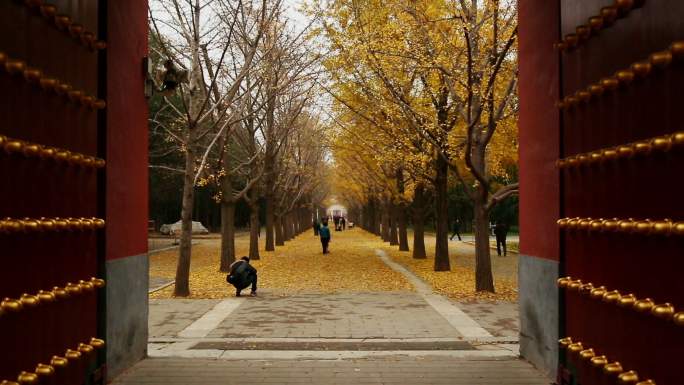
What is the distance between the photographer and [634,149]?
316 centimetres

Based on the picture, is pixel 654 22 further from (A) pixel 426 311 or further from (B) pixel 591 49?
(A) pixel 426 311

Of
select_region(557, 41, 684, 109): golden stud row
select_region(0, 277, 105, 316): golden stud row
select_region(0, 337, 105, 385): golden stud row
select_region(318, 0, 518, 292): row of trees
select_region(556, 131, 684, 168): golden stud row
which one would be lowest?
select_region(0, 337, 105, 385): golden stud row

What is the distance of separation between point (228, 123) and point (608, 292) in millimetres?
13121

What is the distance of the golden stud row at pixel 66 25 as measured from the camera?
3.77 metres

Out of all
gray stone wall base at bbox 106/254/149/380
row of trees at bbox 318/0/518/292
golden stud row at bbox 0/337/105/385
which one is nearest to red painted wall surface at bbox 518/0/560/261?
golden stud row at bbox 0/337/105/385

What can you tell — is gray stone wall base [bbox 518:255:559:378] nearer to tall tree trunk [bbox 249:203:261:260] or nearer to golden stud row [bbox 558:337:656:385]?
golden stud row [bbox 558:337:656:385]

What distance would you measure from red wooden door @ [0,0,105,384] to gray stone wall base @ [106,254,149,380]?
0.55 m

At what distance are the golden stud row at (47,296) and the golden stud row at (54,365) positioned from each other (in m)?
0.36

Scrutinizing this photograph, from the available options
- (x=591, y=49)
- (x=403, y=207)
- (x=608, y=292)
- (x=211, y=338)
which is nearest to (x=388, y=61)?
(x=211, y=338)

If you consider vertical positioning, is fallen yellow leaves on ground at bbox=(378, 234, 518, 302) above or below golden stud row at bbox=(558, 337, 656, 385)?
below

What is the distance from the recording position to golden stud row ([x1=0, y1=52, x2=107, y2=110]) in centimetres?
325

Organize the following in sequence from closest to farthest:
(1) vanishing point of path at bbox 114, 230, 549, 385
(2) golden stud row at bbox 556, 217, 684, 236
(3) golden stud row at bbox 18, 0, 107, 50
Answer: (2) golden stud row at bbox 556, 217, 684, 236, (3) golden stud row at bbox 18, 0, 107, 50, (1) vanishing point of path at bbox 114, 230, 549, 385

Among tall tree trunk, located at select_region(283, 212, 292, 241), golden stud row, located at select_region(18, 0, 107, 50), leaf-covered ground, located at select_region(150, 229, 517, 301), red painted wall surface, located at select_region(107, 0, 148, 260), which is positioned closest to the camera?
golden stud row, located at select_region(18, 0, 107, 50)

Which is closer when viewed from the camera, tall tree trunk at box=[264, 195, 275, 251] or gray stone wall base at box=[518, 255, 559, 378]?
gray stone wall base at box=[518, 255, 559, 378]
